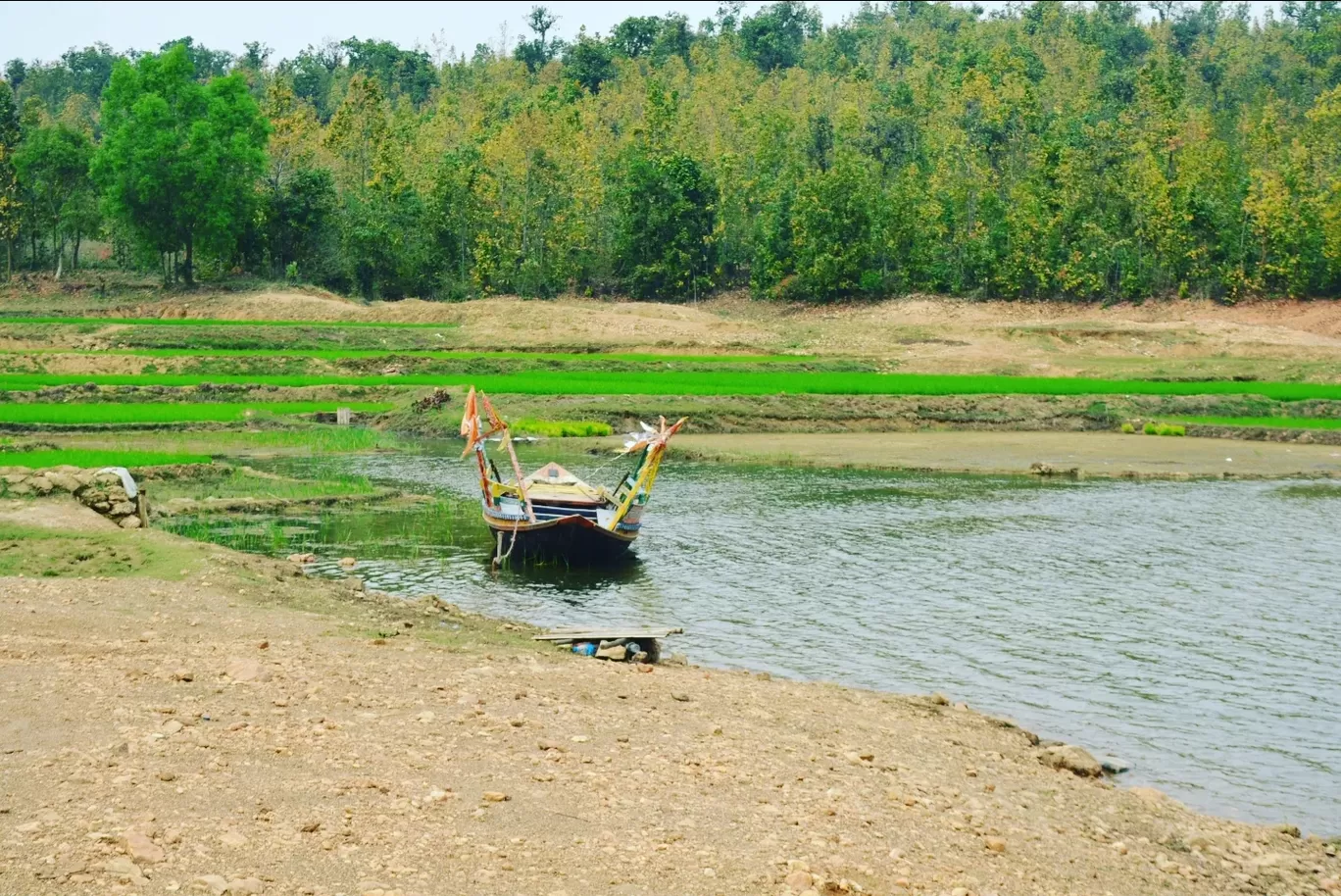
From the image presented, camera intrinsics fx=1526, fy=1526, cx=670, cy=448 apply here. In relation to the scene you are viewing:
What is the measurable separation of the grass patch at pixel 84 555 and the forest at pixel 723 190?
54.4 meters

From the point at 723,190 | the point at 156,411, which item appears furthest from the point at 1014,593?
the point at 723,190

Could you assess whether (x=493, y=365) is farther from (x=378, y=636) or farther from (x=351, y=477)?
(x=378, y=636)

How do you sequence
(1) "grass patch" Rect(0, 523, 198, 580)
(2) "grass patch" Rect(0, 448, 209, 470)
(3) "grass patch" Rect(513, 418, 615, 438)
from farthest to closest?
(3) "grass patch" Rect(513, 418, 615, 438) → (2) "grass patch" Rect(0, 448, 209, 470) → (1) "grass patch" Rect(0, 523, 198, 580)

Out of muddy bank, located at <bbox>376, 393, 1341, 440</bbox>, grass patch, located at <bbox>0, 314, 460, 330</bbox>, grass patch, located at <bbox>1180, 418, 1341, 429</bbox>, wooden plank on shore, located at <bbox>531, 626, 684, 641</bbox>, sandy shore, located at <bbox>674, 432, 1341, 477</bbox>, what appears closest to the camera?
wooden plank on shore, located at <bbox>531, 626, 684, 641</bbox>

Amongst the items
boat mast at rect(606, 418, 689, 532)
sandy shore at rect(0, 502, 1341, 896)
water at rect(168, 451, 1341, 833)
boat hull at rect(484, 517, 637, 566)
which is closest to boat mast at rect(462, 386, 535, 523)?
boat hull at rect(484, 517, 637, 566)

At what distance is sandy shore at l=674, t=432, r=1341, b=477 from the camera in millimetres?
40531

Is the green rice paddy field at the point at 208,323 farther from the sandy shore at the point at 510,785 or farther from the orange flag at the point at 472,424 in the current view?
the sandy shore at the point at 510,785

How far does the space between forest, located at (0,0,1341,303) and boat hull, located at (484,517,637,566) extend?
172ft

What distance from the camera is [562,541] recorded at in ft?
86.2

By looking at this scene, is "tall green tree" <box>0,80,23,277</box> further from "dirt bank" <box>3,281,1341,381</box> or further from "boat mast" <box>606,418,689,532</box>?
"boat mast" <box>606,418,689,532</box>

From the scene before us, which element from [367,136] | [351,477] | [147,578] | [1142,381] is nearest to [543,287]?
[367,136]

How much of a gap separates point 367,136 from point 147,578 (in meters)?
80.2

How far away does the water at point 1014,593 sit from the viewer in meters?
16.8

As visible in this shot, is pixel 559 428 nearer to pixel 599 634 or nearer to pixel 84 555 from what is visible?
pixel 84 555
